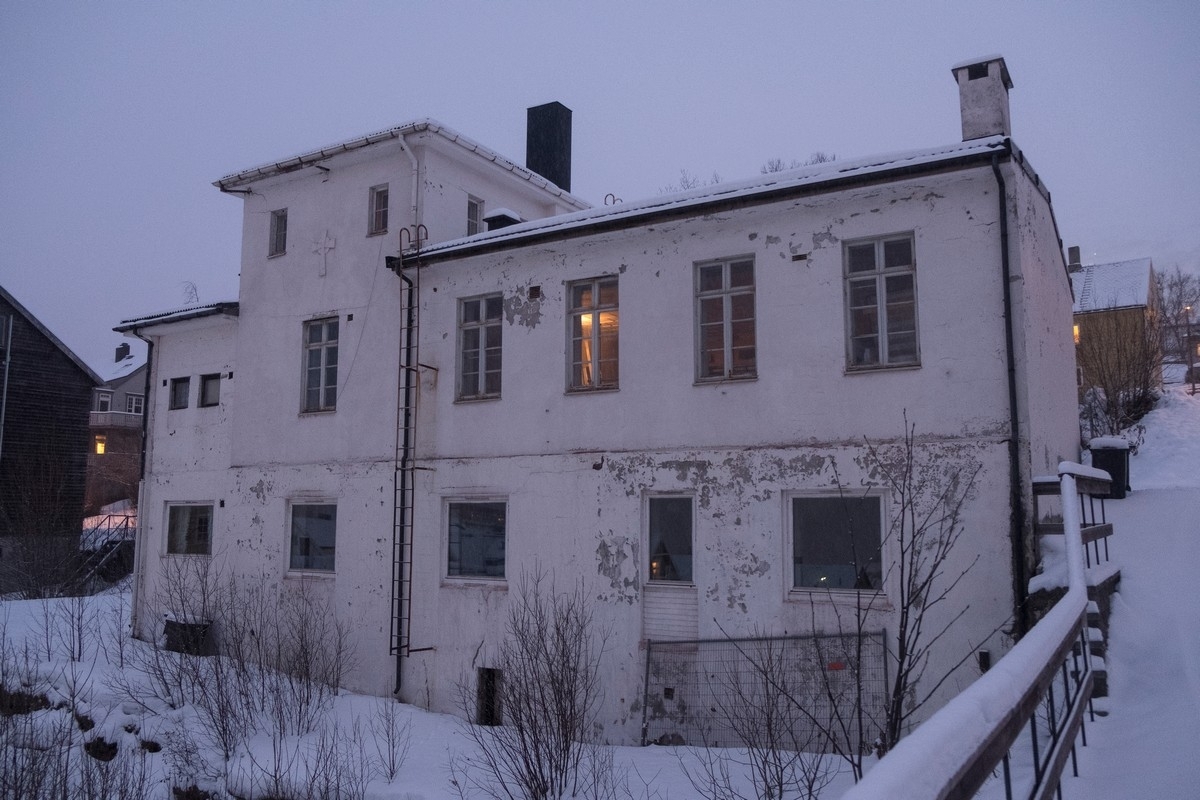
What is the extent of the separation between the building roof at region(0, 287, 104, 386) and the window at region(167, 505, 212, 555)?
1773cm

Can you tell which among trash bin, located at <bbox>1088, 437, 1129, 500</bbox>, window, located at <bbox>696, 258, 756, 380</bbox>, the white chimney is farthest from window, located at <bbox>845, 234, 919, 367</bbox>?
trash bin, located at <bbox>1088, 437, 1129, 500</bbox>

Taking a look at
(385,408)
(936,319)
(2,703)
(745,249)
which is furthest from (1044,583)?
(2,703)

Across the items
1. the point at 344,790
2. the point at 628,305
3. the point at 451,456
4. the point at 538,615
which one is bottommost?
the point at 344,790

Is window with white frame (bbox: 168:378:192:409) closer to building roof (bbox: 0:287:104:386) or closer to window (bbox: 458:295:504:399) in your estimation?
window (bbox: 458:295:504:399)

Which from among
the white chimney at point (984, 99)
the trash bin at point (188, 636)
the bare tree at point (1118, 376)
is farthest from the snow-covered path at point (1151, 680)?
the bare tree at point (1118, 376)

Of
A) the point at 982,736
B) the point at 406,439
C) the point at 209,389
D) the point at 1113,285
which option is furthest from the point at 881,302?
the point at 1113,285

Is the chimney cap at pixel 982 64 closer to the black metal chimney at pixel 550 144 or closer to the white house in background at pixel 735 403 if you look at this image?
the white house in background at pixel 735 403

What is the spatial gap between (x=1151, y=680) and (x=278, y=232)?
50.7 ft

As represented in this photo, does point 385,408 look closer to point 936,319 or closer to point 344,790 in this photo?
point 344,790

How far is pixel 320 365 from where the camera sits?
1538 cm

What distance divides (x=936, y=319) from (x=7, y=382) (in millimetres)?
31245

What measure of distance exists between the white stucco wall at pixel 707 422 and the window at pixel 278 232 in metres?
4.60

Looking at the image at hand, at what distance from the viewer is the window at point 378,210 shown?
15.2 meters

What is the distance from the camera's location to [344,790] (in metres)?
10.2
